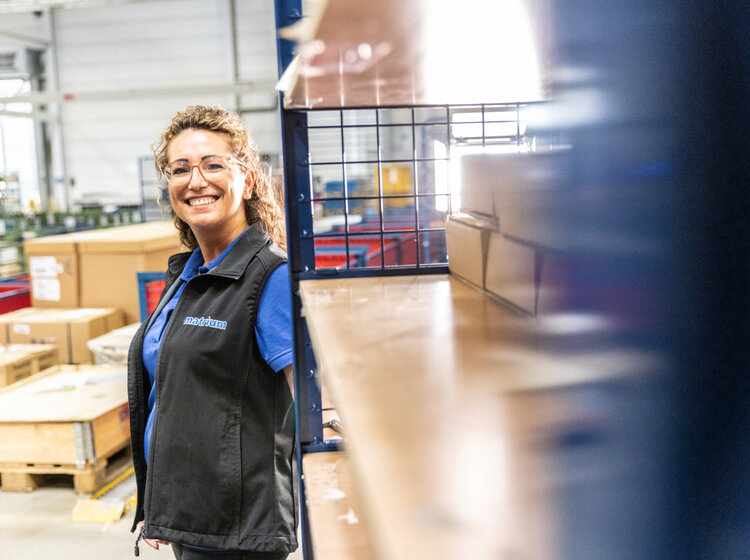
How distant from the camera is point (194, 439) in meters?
1.49

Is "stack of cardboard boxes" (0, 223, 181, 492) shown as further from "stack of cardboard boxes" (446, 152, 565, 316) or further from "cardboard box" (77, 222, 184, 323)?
"stack of cardboard boxes" (446, 152, 565, 316)

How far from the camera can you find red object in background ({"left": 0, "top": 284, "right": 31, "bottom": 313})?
17.6ft

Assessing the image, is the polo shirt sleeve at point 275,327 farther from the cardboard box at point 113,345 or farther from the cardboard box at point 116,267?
the cardboard box at point 116,267

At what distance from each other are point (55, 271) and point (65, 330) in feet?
1.99

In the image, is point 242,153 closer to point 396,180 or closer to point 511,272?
point 511,272

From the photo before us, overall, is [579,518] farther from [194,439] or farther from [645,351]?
[194,439]

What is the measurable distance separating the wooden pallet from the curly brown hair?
2.38m

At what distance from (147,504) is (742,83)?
1547 millimetres

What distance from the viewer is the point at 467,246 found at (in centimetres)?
106

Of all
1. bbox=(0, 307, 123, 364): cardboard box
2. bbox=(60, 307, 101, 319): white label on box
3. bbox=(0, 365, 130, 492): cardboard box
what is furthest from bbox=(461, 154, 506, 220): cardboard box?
bbox=(60, 307, 101, 319): white label on box

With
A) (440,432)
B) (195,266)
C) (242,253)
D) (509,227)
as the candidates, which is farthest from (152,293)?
(440,432)

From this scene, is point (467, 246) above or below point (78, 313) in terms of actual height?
above

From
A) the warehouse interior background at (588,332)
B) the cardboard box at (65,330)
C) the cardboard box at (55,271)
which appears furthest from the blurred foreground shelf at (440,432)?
the cardboard box at (55,271)

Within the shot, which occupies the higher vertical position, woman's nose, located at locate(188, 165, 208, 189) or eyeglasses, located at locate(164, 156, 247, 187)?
eyeglasses, located at locate(164, 156, 247, 187)
